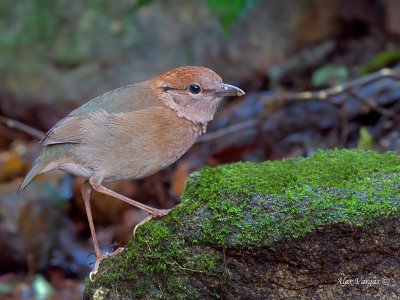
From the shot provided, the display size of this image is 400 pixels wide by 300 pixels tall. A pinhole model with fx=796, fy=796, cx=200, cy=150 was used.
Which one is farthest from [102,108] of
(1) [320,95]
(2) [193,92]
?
(1) [320,95]

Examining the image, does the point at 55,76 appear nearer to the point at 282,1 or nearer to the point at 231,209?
the point at 282,1

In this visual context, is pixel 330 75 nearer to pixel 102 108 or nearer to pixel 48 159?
pixel 102 108

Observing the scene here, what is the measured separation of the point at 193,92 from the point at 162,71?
4.32 metres

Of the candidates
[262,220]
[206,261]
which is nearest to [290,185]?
[262,220]

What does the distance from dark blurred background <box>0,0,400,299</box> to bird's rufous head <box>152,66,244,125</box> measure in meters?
2.90

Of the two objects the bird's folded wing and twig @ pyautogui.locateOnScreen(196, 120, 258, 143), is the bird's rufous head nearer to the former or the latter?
the bird's folded wing

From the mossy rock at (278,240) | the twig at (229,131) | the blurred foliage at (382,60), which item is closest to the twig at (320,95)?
the twig at (229,131)

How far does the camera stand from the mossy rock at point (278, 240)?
13.0 ft

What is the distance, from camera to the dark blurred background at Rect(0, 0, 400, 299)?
784cm

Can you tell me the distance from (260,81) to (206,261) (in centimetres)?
540

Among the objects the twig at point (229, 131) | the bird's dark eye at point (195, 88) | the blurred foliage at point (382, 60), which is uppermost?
the blurred foliage at point (382, 60)

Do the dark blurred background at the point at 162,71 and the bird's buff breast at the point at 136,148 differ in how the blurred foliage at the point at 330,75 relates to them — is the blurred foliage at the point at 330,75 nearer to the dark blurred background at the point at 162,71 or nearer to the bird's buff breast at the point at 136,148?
the dark blurred background at the point at 162,71

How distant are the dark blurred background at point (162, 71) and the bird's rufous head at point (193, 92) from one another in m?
2.90

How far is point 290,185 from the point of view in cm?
416
